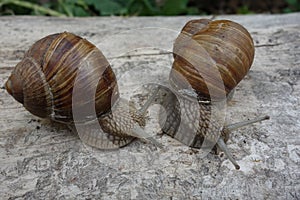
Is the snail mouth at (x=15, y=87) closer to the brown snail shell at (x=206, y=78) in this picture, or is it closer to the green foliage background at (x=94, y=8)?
the brown snail shell at (x=206, y=78)

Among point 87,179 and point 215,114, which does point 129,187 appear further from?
point 215,114

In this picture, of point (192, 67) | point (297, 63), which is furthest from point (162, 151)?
point (297, 63)

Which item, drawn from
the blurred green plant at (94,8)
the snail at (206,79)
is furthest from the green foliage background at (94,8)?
the snail at (206,79)

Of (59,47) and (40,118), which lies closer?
(59,47)

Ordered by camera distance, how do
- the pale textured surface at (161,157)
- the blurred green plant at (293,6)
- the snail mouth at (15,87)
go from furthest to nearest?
the blurred green plant at (293,6) → the snail mouth at (15,87) → the pale textured surface at (161,157)

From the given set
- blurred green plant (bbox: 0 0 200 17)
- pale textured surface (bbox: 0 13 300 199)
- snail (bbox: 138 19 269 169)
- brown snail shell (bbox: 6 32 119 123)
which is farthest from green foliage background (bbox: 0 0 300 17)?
brown snail shell (bbox: 6 32 119 123)

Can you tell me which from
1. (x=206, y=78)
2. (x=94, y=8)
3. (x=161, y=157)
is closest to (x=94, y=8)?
(x=94, y=8)
